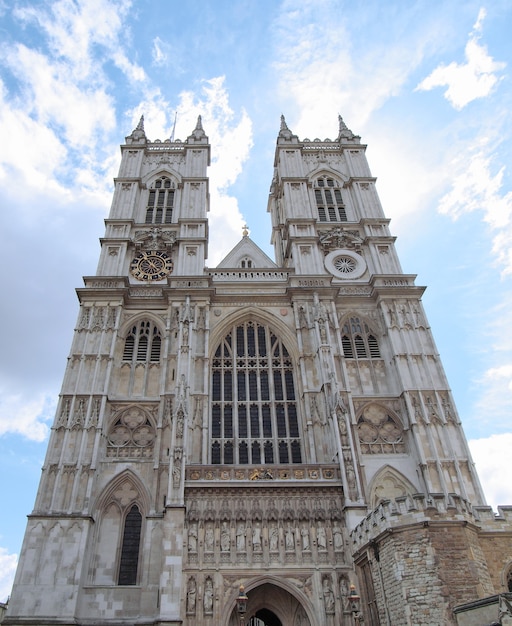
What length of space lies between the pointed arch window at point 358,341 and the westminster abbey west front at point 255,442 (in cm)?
11

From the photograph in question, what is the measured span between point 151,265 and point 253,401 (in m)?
9.63

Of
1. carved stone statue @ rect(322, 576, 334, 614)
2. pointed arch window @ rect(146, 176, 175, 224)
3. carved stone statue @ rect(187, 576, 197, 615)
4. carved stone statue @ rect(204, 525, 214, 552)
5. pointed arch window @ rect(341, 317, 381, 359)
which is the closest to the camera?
carved stone statue @ rect(187, 576, 197, 615)

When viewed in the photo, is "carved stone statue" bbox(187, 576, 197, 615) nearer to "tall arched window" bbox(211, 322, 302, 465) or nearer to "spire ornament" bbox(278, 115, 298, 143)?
"tall arched window" bbox(211, 322, 302, 465)

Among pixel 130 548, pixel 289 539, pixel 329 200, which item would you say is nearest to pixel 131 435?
pixel 130 548

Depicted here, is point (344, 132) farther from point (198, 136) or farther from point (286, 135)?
point (198, 136)

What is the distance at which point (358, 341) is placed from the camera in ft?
83.3

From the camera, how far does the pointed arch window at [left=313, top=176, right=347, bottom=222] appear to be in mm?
30906

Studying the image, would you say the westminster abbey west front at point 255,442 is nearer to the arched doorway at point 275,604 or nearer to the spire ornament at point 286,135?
the arched doorway at point 275,604

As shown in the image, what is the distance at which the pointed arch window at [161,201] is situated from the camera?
30359 mm

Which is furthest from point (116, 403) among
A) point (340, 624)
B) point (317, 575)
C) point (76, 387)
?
point (340, 624)

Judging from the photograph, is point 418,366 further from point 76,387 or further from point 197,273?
point 76,387

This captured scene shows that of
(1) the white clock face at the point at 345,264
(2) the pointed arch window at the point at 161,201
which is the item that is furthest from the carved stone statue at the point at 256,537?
(2) the pointed arch window at the point at 161,201

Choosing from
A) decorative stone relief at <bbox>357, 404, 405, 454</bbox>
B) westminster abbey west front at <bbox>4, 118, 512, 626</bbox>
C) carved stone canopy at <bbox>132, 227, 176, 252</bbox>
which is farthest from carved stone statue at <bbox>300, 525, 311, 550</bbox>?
carved stone canopy at <bbox>132, 227, 176, 252</bbox>

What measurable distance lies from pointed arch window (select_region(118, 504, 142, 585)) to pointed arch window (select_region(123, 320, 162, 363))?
6855 mm
